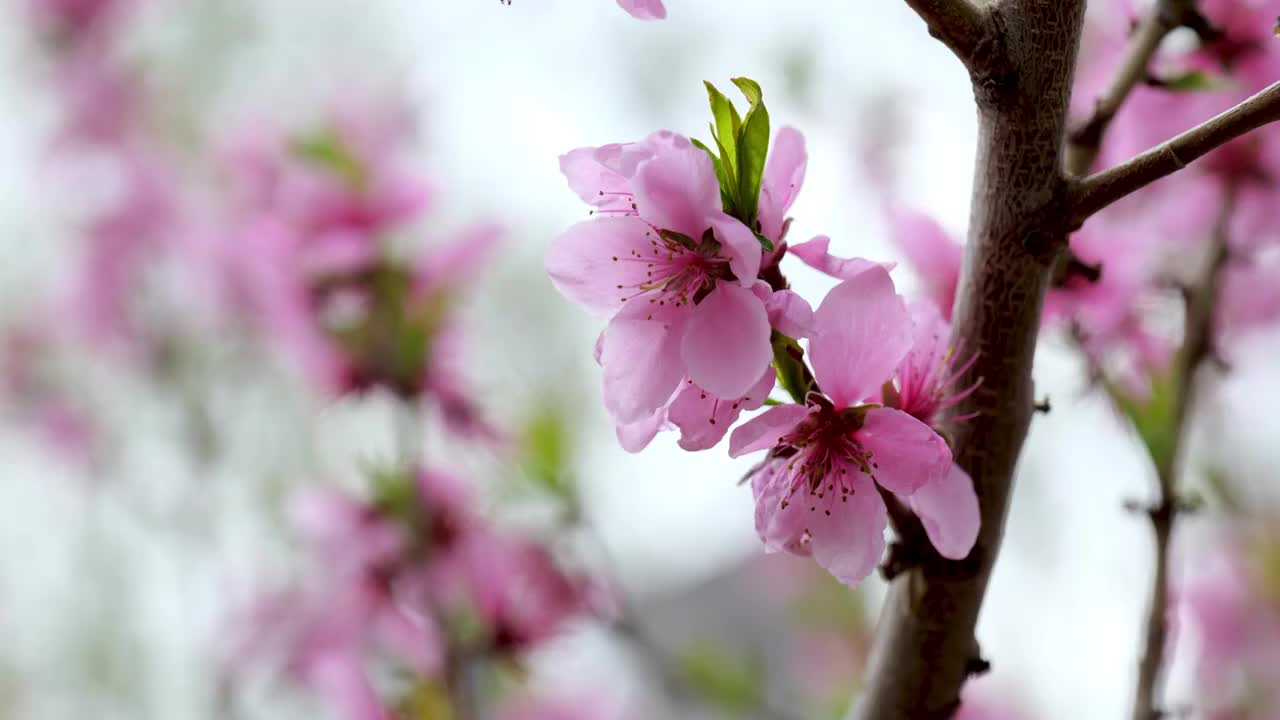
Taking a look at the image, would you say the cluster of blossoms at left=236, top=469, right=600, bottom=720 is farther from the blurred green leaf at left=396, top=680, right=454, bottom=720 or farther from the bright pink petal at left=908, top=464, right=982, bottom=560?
the bright pink petal at left=908, top=464, right=982, bottom=560

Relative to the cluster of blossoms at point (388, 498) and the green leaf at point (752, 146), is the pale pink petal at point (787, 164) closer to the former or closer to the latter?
the green leaf at point (752, 146)

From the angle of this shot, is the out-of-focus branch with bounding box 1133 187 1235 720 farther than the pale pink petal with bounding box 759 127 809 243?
Yes

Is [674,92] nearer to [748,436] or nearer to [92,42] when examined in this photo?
[92,42]

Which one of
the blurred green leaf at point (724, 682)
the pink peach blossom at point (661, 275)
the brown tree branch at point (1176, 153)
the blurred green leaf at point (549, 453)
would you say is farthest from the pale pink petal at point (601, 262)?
the blurred green leaf at point (724, 682)

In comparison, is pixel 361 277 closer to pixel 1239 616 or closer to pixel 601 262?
pixel 601 262

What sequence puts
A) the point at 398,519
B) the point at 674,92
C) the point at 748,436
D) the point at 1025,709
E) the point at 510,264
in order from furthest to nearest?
the point at 510,264
the point at 674,92
the point at 1025,709
the point at 398,519
the point at 748,436

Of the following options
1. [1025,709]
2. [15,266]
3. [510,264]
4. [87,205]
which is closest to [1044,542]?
[1025,709]

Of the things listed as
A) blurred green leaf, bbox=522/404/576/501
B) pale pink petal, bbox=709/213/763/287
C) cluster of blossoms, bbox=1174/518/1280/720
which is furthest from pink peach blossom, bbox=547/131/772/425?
cluster of blossoms, bbox=1174/518/1280/720
